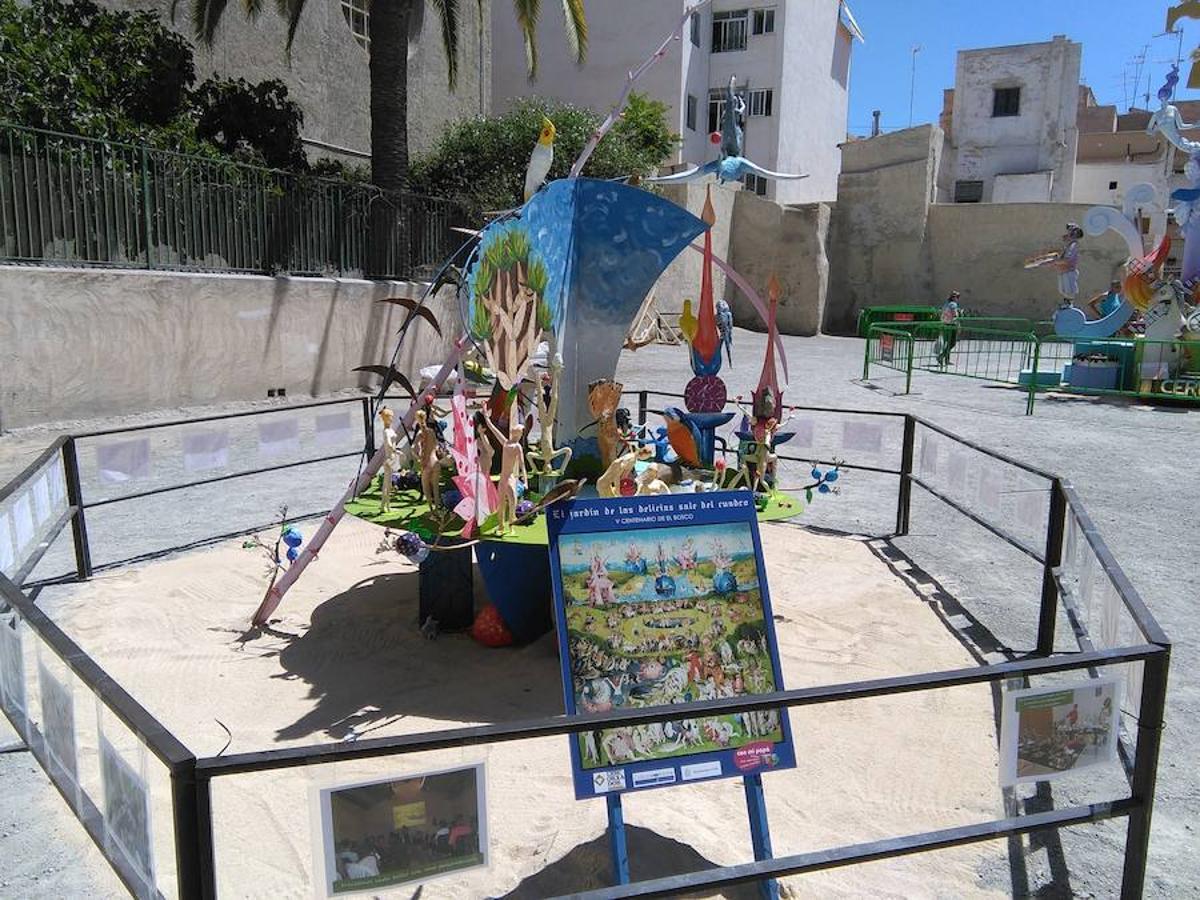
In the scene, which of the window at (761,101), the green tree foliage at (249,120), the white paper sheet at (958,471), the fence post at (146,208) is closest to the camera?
the white paper sheet at (958,471)

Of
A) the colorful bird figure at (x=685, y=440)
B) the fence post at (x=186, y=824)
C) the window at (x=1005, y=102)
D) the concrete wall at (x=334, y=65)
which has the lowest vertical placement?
the fence post at (x=186, y=824)

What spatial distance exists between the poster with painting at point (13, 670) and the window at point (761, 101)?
121 feet

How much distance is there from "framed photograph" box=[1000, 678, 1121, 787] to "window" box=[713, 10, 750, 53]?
38.2 m

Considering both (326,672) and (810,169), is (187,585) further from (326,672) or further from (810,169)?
(810,169)

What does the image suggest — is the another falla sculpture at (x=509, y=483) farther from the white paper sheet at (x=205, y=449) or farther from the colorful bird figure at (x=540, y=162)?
the white paper sheet at (x=205, y=449)

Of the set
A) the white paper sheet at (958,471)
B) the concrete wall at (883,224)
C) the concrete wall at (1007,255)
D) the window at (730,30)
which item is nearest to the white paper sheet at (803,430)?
the white paper sheet at (958,471)

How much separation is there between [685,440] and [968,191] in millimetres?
40904

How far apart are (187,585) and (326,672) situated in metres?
1.97

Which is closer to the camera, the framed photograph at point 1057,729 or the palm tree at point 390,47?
the framed photograph at point 1057,729

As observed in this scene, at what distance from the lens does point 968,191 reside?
42.6m

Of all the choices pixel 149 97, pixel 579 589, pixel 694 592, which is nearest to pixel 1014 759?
pixel 694 592

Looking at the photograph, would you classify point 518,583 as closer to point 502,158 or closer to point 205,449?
point 205,449

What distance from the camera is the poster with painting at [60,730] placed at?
2.87 metres

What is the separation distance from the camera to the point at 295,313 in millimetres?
14836
